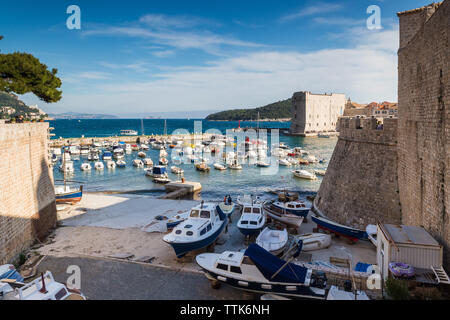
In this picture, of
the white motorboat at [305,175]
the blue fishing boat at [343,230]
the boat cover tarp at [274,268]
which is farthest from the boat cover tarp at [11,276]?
the white motorboat at [305,175]

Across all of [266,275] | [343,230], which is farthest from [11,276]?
[343,230]

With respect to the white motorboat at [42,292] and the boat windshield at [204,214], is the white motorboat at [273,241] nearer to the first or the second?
the boat windshield at [204,214]

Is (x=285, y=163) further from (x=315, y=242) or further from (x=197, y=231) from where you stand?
(x=197, y=231)

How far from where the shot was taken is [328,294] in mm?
7621

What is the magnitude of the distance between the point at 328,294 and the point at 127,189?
91.0 feet

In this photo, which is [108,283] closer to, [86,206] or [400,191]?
[400,191]

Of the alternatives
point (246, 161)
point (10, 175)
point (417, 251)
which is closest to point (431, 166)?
point (417, 251)

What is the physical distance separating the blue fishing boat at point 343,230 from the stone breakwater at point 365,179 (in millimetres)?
676

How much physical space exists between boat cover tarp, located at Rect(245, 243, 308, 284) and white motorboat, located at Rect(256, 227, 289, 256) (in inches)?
136

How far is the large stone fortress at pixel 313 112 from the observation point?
9450 centimetres

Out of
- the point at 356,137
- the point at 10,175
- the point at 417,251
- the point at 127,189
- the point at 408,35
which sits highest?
the point at 408,35

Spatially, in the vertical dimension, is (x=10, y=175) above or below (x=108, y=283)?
above

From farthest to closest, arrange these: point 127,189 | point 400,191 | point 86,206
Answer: point 127,189, point 86,206, point 400,191

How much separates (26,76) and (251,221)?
1470cm
